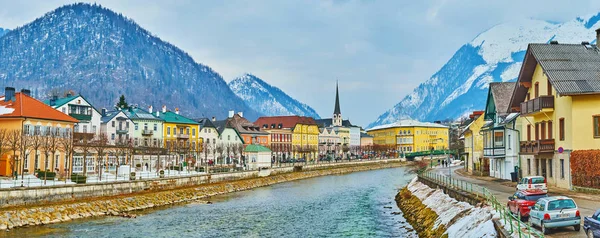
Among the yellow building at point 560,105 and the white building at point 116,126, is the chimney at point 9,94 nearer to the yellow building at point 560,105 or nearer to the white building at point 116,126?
the white building at point 116,126

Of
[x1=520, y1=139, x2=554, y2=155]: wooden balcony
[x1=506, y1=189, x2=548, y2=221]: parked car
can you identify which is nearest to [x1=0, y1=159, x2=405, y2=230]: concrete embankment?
[x1=506, y1=189, x2=548, y2=221]: parked car

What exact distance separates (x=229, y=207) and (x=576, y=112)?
29.8 m

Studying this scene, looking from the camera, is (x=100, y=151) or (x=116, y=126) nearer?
(x=100, y=151)

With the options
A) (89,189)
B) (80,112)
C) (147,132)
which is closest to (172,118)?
(147,132)

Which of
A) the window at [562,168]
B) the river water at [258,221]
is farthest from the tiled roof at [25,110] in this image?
the window at [562,168]

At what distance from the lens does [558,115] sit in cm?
3941

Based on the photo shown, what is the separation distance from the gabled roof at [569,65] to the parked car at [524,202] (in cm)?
1406

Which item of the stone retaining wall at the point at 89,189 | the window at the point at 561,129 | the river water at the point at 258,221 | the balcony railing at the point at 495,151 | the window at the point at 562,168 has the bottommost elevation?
the river water at the point at 258,221

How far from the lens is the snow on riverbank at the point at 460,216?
2288 cm

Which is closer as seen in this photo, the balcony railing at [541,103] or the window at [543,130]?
the balcony railing at [541,103]

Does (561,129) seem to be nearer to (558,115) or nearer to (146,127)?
(558,115)

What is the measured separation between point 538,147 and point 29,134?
151ft

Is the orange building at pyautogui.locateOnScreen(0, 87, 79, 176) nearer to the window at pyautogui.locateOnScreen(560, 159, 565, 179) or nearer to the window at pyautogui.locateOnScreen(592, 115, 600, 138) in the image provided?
the window at pyautogui.locateOnScreen(560, 159, 565, 179)

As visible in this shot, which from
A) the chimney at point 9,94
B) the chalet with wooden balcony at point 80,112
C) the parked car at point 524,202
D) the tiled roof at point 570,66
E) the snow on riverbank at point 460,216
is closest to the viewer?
the snow on riverbank at point 460,216
